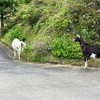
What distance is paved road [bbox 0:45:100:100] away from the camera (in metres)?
10.1

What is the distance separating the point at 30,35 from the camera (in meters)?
21.6

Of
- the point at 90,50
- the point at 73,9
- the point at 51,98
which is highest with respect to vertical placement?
the point at 73,9

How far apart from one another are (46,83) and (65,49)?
4.44 m

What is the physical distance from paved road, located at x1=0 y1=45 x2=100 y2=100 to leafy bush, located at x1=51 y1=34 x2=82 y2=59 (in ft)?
3.35

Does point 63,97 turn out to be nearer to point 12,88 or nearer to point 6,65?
point 12,88

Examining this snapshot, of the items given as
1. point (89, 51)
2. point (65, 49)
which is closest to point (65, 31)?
point (65, 49)

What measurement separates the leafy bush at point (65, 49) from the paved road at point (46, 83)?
1.02 metres

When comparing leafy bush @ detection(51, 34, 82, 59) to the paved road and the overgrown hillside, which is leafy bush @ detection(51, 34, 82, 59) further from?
the paved road

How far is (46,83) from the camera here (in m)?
11.9

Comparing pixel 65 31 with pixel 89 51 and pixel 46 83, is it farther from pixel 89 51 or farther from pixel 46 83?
pixel 46 83

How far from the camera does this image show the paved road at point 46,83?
10062mm

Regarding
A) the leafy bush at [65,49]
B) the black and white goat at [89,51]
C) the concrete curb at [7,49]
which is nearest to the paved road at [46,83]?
the black and white goat at [89,51]

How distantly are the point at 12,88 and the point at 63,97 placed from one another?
214 centimetres

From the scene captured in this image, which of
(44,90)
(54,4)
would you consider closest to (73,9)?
(54,4)
